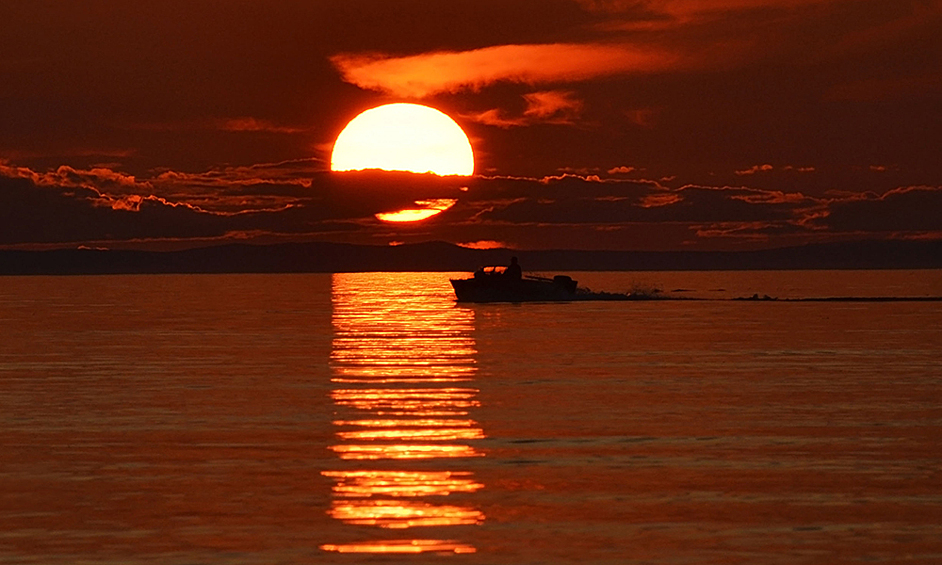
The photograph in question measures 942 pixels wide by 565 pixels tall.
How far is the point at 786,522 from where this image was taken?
1984cm

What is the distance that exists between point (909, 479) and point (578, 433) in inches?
342

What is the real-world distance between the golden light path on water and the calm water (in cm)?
9

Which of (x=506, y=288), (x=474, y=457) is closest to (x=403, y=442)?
Result: (x=474, y=457)

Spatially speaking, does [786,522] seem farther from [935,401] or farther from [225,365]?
[225,365]

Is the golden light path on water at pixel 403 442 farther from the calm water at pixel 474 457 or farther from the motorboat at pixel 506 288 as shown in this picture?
the motorboat at pixel 506 288

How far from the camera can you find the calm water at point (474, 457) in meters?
18.6

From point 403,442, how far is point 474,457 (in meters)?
2.55

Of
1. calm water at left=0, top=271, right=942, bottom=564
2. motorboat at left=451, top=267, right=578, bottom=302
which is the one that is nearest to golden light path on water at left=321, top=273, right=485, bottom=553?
calm water at left=0, top=271, right=942, bottom=564

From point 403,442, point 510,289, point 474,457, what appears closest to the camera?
point 474,457

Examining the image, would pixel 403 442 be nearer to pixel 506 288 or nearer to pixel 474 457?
pixel 474 457

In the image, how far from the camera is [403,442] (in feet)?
93.2

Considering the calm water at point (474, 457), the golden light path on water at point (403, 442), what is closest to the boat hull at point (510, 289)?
the golden light path on water at point (403, 442)

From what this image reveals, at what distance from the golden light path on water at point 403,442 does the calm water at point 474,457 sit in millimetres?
94

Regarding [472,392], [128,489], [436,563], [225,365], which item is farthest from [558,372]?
[436,563]
